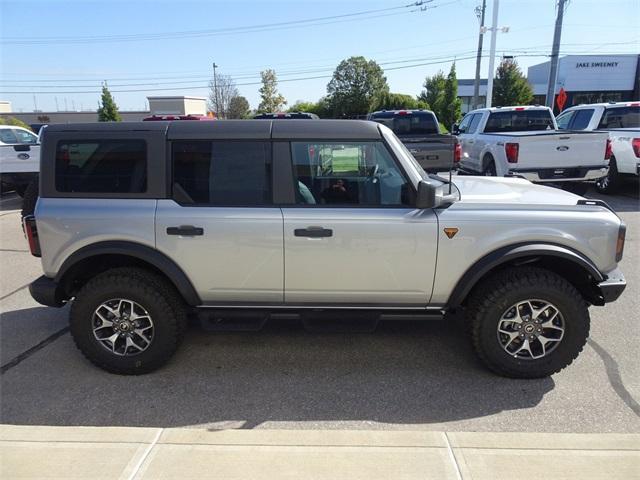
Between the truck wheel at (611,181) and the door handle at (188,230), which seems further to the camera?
the truck wheel at (611,181)

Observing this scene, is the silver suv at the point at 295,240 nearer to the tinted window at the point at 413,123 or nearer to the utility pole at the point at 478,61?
the tinted window at the point at 413,123

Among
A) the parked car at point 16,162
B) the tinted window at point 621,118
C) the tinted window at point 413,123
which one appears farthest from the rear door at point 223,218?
the tinted window at point 621,118

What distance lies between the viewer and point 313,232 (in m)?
3.22

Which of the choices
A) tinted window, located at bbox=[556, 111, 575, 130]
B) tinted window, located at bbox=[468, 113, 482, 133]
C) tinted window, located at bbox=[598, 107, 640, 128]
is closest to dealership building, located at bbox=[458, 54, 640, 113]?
tinted window, located at bbox=[556, 111, 575, 130]

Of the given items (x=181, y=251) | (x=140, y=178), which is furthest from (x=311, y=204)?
(x=140, y=178)

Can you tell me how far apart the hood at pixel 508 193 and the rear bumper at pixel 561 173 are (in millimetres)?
4958

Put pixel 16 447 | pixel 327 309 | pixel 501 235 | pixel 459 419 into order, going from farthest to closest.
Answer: pixel 327 309
pixel 501 235
pixel 459 419
pixel 16 447

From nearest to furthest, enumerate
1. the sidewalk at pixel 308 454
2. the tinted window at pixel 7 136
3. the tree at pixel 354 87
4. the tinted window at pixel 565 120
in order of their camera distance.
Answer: the sidewalk at pixel 308 454 < the tinted window at pixel 7 136 < the tinted window at pixel 565 120 < the tree at pixel 354 87

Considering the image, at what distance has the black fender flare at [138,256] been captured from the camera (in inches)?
130

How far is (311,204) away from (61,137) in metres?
1.87

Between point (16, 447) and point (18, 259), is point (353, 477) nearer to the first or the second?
point (16, 447)

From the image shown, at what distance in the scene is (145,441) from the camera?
262cm

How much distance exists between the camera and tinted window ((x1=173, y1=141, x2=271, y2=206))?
131 inches

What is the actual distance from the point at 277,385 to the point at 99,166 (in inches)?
80.1
